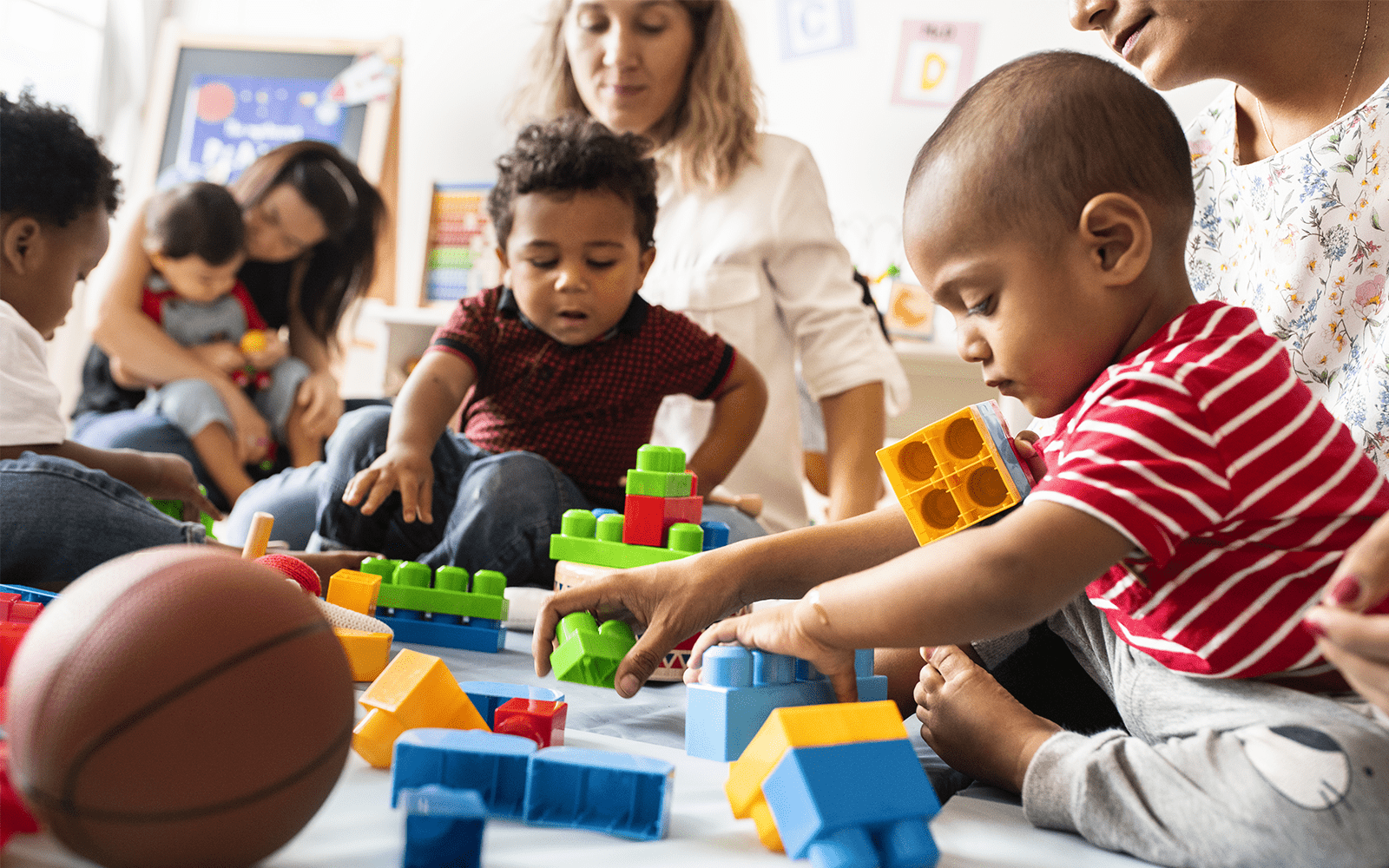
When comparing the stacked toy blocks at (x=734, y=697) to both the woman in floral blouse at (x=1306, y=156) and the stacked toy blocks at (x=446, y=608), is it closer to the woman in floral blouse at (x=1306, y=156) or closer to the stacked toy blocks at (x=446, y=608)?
the stacked toy blocks at (x=446, y=608)

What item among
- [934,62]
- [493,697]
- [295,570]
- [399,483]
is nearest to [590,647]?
[493,697]

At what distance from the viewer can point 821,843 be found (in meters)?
0.60

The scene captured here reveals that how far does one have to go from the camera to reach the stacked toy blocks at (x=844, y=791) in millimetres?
599

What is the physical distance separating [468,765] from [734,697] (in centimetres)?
24

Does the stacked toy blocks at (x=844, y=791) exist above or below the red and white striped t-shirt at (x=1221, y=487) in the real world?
below

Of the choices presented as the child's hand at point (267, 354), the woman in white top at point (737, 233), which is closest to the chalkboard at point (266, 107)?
the child's hand at point (267, 354)

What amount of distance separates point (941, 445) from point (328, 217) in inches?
88.7

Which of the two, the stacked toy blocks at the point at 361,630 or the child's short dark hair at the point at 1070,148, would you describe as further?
the stacked toy blocks at the point at 361,630

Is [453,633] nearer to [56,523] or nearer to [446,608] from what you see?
[446,608]

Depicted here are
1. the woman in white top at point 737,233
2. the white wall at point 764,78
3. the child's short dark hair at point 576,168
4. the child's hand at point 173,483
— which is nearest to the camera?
the child's hand at point 173,483

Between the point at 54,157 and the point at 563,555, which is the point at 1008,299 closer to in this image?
the point at 563,555

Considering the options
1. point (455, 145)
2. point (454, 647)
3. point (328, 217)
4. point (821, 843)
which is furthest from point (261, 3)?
point (821, 843)

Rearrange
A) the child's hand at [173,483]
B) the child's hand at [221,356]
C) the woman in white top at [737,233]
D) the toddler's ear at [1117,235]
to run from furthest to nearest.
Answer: the child's hand at [221,356]
the woman in white top at [737,233]
the child's hand at [173,483]
the toddler's ear at [1117,235]

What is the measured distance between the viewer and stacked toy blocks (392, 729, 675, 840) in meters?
0.64
